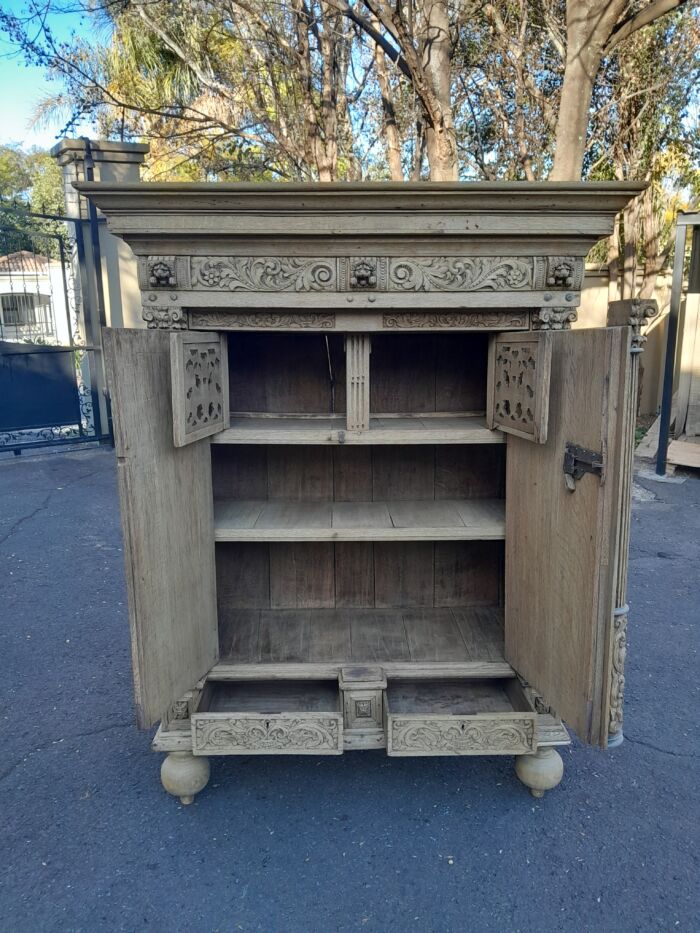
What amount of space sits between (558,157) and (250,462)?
152 inches

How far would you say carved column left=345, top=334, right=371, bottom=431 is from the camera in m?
1.87

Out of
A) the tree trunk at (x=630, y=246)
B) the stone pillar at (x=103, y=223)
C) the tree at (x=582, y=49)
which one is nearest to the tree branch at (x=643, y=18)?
the tree at (x=582, y=49)

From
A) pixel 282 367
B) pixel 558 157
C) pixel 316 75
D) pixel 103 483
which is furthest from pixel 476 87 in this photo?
pixel 282 367

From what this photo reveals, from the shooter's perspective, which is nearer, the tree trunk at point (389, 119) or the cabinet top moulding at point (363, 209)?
the cabinet top moulding at point (363, 209)

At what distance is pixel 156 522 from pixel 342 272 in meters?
0.86

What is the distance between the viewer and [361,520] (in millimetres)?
2033

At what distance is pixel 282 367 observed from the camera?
2.25 m

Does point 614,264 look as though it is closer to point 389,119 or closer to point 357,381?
point 389,119

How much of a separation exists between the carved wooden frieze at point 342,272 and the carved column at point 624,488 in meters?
0.34

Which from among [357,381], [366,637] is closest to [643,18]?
[357,381]

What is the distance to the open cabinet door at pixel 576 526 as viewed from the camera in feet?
4.42

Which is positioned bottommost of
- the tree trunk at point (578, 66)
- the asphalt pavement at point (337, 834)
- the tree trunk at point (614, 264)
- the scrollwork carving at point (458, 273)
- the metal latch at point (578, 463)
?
the asphalt pavement at point (337, 834)

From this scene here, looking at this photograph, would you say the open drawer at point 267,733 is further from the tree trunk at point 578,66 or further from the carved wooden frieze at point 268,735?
the tree trunk at point 578,66

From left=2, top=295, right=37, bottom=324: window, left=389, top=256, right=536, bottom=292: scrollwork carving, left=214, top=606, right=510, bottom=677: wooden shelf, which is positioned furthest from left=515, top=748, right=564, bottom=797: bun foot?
left=2, top=295, right=37, bottom=324: window
